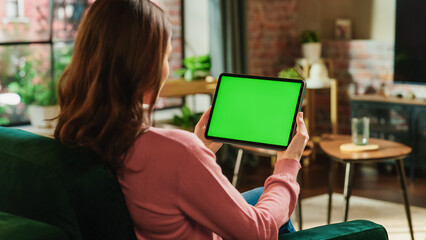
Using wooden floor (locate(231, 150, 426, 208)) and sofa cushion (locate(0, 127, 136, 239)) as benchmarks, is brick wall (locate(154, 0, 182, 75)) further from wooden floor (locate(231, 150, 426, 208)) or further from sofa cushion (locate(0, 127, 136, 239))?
sofa cushion (locate(0, 127, 136, 239))

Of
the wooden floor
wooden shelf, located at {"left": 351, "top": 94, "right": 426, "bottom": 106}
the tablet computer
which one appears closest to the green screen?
the tablet computer

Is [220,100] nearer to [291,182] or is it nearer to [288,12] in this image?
[291,182]

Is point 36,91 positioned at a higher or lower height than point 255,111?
lower

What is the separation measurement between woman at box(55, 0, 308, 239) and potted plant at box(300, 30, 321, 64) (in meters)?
4.29

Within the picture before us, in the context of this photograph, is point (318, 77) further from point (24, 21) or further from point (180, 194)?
point (180, 194)

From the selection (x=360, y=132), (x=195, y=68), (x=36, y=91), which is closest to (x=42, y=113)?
(x=36, y=91)

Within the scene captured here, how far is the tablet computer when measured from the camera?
Result: 1641 millimetres

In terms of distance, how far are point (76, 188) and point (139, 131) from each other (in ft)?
0.55

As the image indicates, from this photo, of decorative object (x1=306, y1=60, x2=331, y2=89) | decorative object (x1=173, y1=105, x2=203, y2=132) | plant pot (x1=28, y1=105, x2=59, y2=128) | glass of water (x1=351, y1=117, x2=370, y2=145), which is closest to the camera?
glass of water (x1=351, y1=117, x2=370, y2=145)

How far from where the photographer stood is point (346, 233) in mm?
1612

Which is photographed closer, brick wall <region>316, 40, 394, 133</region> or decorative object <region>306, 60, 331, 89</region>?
decorative object <region>306, 60, 331, 89</region>

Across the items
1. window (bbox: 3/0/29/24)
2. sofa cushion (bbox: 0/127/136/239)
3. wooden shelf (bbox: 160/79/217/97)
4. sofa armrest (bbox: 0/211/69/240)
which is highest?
window (bbox: 3/0/29/24)

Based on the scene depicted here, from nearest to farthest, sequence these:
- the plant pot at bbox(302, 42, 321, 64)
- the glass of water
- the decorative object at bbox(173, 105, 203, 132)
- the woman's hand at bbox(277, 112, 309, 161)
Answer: the woman's hand at bbox(277, 112, 309, 161), the glass of water, the decorative object at bbox(173, 105, 203, 132), the plant pot at bbox(302, 42, 321, 64)

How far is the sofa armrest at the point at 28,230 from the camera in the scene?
1.21 metres
